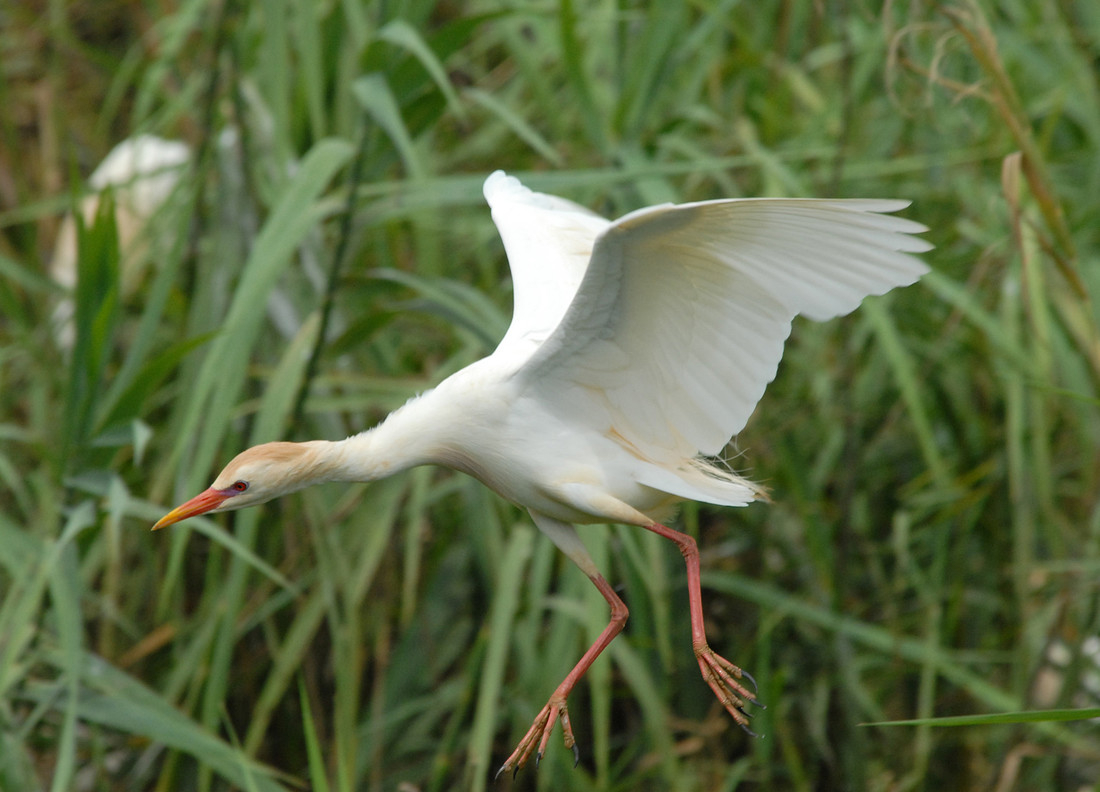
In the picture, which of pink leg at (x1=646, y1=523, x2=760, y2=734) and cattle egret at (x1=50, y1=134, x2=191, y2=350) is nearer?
pink leg at (x1=646, y1=523, x2=760, y2=734)

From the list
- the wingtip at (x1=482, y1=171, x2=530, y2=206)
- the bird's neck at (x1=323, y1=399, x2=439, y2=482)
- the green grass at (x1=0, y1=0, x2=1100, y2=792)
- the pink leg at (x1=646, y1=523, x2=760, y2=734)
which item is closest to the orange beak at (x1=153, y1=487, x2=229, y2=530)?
the bird's neck at (x1=323, y1=399, x2=439, y2=482)

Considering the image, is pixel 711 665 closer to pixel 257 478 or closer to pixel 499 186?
pixel 257 478

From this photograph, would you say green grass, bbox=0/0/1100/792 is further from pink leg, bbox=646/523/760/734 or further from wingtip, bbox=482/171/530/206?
pink leg, bbox=646/523/760/734

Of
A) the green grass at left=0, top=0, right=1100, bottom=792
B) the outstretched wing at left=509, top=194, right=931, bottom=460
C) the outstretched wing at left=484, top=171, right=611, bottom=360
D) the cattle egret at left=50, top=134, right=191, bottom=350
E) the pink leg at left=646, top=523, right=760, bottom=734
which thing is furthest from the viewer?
the cattle egret at left=50, top=134, right=191, bottom=350

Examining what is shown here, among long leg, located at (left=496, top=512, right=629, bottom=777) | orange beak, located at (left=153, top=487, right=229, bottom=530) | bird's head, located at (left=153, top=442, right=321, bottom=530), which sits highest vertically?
bird's head, located at (left=153, top=442, right=321, bottom=530)

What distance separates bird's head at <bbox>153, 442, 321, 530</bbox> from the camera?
163cm

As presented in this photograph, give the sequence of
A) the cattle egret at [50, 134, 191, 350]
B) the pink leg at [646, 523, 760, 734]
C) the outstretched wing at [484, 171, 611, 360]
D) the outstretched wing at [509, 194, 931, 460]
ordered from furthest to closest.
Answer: the cattle egret at [50, 134, 191, 350], the outstretched wing at [484, 171, 611, 360], the pink leg at [646, 523, 760, 734], the outstretched wing at [509, 194, 931, 460]

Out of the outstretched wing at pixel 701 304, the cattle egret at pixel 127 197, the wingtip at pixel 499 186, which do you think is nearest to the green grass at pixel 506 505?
the wingtip at pixel 499 186

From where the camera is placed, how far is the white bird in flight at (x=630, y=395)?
1.47 m

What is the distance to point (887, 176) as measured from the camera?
2889mm

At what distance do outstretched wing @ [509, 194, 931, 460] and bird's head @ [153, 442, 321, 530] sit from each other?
1.08 ft

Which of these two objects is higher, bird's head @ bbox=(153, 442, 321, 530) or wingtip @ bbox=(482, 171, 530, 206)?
wingtip @ bbox=(482, 171, 530, 206)

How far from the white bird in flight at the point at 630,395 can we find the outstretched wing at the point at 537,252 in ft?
0.04

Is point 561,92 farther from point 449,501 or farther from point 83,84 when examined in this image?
point 83,84
